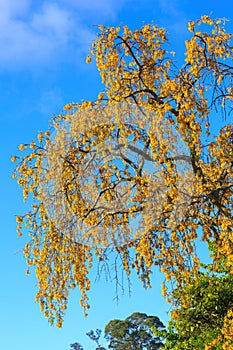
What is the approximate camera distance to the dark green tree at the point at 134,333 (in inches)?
1399

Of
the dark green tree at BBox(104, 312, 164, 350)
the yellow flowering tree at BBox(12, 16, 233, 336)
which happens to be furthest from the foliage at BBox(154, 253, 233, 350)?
the dark green tree at BBox(104, 312, 164, 350)

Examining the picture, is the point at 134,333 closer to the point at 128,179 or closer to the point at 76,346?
the point at 76,346

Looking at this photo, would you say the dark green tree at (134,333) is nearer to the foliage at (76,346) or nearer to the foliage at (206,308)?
the foliage at (76,346)

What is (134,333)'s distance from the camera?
36125 mm

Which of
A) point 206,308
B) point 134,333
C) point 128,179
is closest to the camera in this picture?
point 128,179

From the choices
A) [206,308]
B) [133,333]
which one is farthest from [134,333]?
[206,308]

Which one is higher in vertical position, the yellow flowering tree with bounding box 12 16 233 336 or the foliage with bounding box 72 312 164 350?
the foliage with bounding box 72 312 164 350

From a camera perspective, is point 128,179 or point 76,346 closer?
point 128,179

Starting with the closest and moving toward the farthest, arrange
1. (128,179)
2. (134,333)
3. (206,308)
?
(128,179) → (206,308) → (134,333)

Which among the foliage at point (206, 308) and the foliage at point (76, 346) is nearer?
the foliage at point (206, 308)

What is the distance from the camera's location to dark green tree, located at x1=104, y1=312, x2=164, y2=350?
35.5 meters

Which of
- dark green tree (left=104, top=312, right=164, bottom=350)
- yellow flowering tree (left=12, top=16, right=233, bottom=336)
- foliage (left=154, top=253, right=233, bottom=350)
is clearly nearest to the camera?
yellow flowering tree (left=12, top=16, right=233, bottom=336)

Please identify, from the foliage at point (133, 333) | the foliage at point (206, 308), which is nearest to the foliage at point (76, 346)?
the foliage at point (133, 333)

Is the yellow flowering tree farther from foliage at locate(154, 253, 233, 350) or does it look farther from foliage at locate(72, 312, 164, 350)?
foliage at locate(72, 312, 164, 350)
